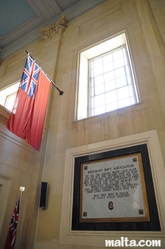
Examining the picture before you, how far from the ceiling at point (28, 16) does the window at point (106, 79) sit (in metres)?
3.09

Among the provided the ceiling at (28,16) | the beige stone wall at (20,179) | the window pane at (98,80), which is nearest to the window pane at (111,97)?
the window pane at (98,80)

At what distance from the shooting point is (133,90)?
509 cm

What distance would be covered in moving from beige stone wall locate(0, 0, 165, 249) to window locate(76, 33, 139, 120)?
0.86 feet

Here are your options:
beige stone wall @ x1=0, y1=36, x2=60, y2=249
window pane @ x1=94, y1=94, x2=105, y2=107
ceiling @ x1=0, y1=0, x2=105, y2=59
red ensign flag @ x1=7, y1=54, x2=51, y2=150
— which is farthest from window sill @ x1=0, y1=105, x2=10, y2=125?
ceiling @ x1=0, y1=0, x2=105, y2=59

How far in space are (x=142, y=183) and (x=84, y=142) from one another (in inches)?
67.2

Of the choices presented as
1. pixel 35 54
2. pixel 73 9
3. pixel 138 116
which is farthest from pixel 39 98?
pixel 73 9

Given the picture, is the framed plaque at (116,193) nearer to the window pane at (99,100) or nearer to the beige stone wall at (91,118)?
the beige stone wall at (91,118)

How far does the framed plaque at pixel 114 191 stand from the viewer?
3.28 meters

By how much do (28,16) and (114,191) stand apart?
992cm

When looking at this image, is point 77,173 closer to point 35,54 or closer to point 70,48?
point 70,48

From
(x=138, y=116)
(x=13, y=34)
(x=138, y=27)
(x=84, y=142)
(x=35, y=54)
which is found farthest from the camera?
(x=13, y=34)

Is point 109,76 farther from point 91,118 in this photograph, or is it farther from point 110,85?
point 91,118

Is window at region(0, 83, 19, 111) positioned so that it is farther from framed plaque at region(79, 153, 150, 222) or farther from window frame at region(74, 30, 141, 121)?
framed plaque at region(79, 153, 150, 222)

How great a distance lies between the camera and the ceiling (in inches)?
357
